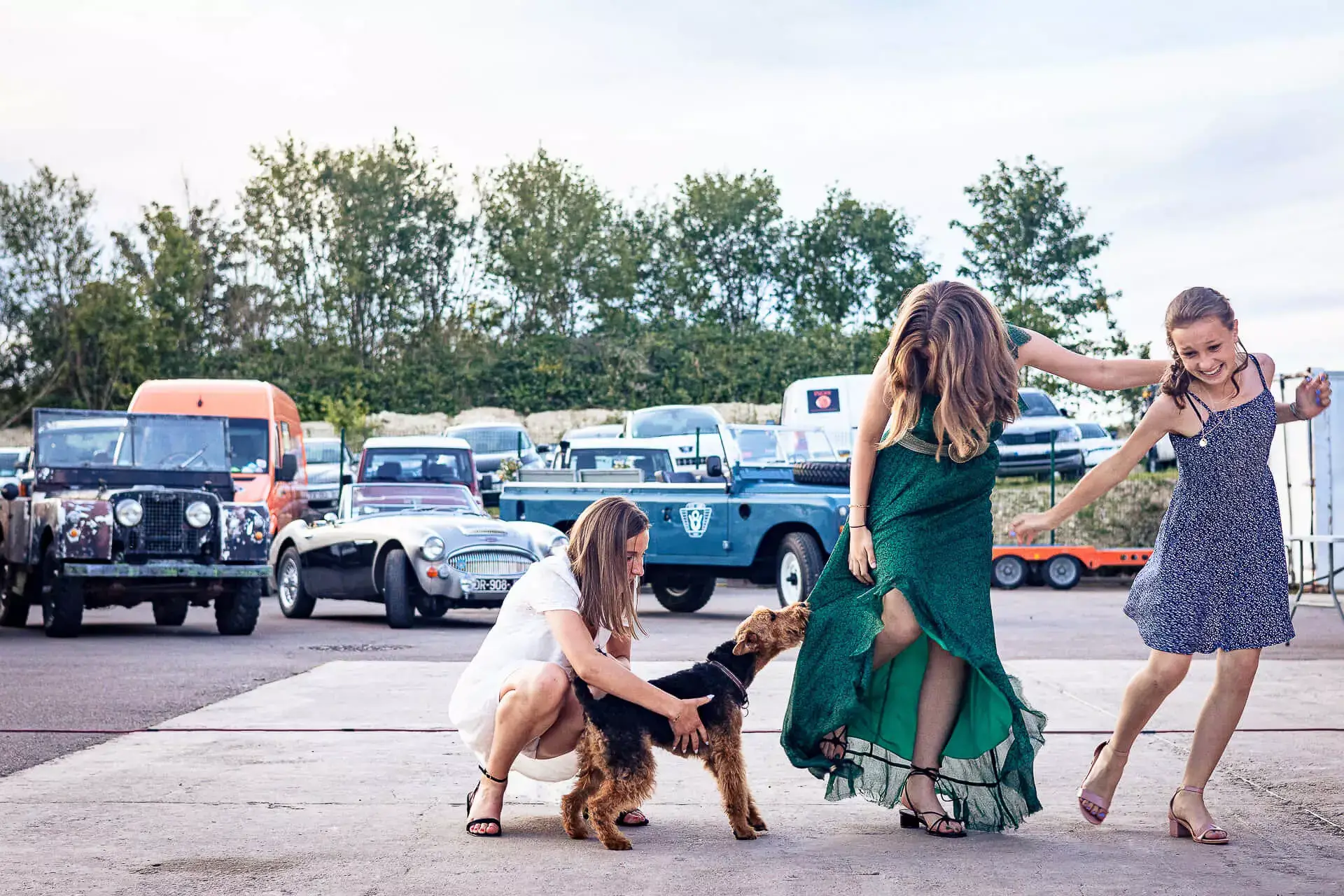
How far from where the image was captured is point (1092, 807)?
4.94m

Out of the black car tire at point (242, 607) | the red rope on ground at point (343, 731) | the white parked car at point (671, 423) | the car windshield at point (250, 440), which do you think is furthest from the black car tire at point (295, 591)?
the white parked car at point (671, 423)

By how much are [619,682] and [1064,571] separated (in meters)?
18.4

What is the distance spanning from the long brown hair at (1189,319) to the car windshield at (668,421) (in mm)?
20999

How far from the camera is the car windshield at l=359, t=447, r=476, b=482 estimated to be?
864 inches

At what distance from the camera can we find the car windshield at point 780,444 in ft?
61.6

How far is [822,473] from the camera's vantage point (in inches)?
640

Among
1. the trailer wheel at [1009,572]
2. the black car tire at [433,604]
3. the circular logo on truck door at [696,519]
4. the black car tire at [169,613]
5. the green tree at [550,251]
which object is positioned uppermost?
the green tree at [550,251]

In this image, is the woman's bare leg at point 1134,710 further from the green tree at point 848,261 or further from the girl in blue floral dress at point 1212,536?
the green tree at point 848,261

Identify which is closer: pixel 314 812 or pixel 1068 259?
pixel 314 812

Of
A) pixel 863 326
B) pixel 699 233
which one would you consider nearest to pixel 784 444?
pixel 863 326

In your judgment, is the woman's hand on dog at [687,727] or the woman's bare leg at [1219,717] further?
the woman's bare leg at [1219,717]

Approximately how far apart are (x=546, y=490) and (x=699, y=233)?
3730 centimetres

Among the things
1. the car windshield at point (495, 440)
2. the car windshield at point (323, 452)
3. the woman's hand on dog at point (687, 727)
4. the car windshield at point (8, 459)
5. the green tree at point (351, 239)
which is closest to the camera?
the woman's hand on dog at point (687, 727)

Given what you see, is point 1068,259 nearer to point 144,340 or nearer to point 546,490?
point 144,340
